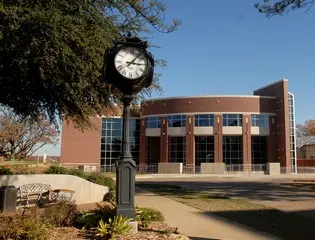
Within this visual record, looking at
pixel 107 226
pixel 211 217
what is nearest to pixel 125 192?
pixel 107 226

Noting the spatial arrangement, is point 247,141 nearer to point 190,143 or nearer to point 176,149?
point 190,143

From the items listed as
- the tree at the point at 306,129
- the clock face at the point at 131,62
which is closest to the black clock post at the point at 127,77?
the clock face at the point at 131,62

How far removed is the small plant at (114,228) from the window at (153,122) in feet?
177

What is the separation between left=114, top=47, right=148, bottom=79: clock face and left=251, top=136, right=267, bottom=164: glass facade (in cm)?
5333

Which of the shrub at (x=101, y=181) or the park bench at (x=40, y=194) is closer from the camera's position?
the park bench at (x=40, y=194)

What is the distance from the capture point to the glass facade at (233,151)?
58.7m

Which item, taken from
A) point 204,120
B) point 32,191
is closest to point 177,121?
point 204,120

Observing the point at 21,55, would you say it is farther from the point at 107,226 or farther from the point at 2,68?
the point at 107,226

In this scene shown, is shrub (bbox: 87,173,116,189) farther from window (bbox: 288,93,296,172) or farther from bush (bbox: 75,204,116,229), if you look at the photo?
window (bbox: 288,93,296,172)

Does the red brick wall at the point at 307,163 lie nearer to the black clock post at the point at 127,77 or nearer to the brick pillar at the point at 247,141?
the brick pillar at the point at 247,141

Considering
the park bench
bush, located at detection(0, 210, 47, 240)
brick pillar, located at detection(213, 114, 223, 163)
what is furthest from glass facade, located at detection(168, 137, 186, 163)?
bush, located at detection(0, 210, 47, 240)

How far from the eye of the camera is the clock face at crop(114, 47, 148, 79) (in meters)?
8.38

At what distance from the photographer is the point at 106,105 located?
15602 millimetres

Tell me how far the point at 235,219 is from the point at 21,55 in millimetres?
7465
